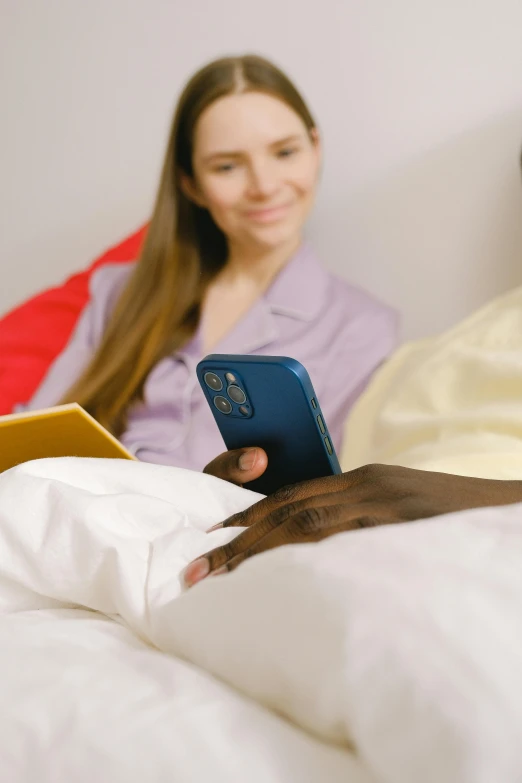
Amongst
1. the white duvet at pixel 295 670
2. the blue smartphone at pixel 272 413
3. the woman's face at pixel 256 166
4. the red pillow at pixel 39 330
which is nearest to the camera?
the white duvet at pixel 295 670

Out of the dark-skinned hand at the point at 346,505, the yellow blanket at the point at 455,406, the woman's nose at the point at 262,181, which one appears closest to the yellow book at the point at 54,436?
the dark-skinned hand at the point at 346,505

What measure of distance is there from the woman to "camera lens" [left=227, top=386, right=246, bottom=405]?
1.55ft

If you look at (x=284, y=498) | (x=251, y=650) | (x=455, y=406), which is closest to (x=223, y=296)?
(x=455, y=406)

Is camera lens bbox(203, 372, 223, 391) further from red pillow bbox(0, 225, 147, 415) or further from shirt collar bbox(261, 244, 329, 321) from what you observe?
red pillow bbox(0, 225, 147, 415)

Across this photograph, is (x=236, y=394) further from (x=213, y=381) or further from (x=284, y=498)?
(x=284, y=498)

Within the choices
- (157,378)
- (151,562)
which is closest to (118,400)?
(157,378)

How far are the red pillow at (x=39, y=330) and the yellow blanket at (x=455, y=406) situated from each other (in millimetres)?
619

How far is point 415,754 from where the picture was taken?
11.4 inches

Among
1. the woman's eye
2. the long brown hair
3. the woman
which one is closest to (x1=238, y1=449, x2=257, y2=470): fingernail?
the woman

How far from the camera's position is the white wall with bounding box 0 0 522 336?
123 centimetres

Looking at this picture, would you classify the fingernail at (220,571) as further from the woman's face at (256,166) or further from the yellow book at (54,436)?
the woman's face at (256,166)

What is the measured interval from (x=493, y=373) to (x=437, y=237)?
0.48 meters

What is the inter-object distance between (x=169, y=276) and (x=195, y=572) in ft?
2.94

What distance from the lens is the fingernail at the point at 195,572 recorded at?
46 cm
